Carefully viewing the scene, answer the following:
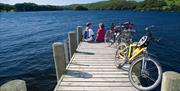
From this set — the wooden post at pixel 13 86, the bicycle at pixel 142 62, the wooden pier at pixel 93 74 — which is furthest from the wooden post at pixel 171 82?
the wooden post at pixel 13 86

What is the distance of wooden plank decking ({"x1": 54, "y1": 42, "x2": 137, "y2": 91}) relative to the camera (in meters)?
6.23

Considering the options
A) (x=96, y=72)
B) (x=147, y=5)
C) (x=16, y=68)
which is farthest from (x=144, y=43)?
(x=147, y=5)

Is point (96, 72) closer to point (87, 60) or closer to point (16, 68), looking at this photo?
point (87, 60)

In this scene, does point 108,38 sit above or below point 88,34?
below

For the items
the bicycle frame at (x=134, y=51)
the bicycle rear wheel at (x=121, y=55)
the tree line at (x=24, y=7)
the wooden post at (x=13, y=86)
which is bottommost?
the tree line at (x=24, y=7)

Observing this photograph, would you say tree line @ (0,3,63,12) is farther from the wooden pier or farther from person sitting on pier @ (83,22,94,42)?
the wooden pier

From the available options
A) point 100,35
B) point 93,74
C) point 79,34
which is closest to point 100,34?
point 100,35

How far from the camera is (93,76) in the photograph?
7.17 metres

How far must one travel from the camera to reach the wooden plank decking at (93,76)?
6.23 m

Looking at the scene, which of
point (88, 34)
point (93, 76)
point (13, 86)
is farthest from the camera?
point (88, 34)

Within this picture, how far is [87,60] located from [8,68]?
8.62 m

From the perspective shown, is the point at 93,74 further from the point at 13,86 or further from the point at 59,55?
the point at 13,86

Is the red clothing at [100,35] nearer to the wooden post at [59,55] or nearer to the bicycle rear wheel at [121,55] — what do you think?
the bicycle rear wheel at [121,55]

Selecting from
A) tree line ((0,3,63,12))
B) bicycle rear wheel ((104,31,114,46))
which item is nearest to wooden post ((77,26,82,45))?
bicycle rear wheel ((104,31,114,46))
